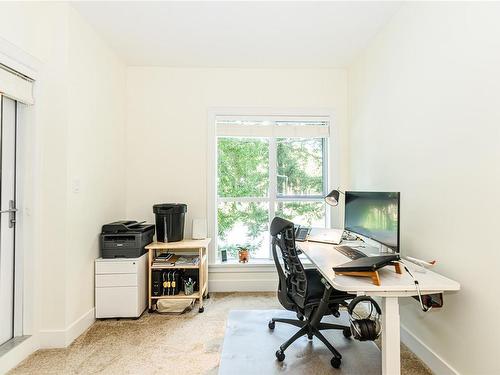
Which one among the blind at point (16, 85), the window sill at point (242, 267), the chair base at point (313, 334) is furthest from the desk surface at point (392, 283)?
the blind at point (16, 85)

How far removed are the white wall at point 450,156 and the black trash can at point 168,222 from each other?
2.05 metres

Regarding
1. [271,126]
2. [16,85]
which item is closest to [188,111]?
[271,126]

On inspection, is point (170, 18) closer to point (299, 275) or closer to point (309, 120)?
point (309, 120)

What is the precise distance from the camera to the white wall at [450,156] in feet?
→ 4.71

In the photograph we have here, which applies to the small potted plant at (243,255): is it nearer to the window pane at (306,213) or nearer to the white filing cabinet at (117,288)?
the window pane at (306,213)

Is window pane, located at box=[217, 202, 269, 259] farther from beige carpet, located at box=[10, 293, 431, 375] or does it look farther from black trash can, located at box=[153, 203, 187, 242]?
beige carpet, located at box=[10, 293, 431, 375]

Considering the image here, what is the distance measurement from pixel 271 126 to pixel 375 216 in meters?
1.74

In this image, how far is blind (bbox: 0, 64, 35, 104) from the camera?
1835 millimetres

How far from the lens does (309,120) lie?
3350 mm

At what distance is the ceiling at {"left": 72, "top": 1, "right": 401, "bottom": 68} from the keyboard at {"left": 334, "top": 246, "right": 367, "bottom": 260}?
195cm

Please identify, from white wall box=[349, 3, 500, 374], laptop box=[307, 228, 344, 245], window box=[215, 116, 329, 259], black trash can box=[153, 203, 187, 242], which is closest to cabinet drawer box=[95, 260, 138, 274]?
black trash can box=[153, 203, 187, 242]

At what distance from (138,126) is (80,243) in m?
1.52

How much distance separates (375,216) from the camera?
206 centimetres

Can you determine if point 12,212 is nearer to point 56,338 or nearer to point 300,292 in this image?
point 56,338
